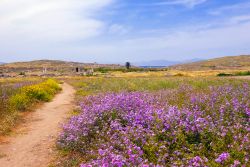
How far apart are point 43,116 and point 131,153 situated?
31.9 feet

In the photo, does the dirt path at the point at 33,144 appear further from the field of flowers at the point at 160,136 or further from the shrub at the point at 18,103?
the shrub at the point at 18,103

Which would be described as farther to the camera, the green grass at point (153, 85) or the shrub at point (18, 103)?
the green grass at point (153, 85)

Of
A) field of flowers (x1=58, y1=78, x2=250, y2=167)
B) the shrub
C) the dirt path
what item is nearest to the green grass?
the shrub

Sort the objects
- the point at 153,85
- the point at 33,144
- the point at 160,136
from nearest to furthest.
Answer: the point at 160,136 → the point at 33,144 → the point at 153,85

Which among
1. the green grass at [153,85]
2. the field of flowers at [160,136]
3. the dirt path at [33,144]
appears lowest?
the dirt path at [33,144]

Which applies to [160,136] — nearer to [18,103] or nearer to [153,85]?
[18,103]

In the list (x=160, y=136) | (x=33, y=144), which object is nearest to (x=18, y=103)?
(x=33, y=144)

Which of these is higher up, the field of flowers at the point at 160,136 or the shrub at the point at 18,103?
the field of flowers at the point at 160,136

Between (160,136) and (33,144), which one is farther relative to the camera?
(33,144)

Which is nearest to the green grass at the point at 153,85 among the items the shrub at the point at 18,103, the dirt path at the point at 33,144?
the shrub at the point at 18,103

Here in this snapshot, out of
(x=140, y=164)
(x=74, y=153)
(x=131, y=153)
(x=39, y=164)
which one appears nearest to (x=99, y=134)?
(x=74, y=153)

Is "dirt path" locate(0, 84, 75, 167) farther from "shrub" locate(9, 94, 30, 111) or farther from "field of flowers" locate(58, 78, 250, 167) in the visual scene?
"shrub" locate(9, 94, 30, 111)

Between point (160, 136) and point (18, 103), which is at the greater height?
point (160, 136)

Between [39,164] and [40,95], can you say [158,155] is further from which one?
[40,95]
